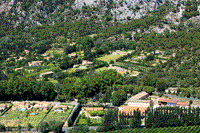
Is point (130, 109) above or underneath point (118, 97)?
underneath

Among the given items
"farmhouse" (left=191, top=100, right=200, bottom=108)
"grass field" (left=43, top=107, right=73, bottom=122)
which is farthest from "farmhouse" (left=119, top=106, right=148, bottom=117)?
"grass field" (left=43, top=107, right=73, bottom=122)

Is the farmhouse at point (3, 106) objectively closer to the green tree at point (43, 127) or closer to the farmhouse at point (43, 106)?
the farmhouse at point (43, 106)

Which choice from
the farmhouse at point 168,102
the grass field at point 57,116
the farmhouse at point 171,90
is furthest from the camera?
the farmhouse at point 171,90

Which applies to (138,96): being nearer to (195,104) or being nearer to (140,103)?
(140,103)

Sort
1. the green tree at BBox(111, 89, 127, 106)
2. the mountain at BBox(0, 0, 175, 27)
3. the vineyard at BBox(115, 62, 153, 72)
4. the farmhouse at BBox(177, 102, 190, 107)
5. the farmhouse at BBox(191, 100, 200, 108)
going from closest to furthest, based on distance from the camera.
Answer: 1. the farmhouse at BBox(191, 100, 200, 108)
2. the farmhouse at BBox(177, 102, 190, 107)
3. the green tree at BBox(111, 89, 127, 106)
4. the vineyard at BBox(115, 62, 153, 72)
5. the mountain at BBox(0, 0, 175, 27)

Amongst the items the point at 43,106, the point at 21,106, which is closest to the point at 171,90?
the point at 43,106

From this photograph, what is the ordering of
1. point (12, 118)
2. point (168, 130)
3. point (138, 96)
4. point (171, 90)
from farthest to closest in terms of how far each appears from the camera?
point (171, 90), point (138, 96), point (12, 118), point (168, 130)

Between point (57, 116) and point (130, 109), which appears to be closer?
point (130, 109)

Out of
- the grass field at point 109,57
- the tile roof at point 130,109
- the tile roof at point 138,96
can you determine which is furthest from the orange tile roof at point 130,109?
the grass field at point 109,57

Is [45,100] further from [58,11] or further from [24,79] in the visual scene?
[58,11]

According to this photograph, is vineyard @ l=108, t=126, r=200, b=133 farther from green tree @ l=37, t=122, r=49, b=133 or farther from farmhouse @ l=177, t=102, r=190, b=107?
green tree @ l=37, t=122, r=49, b=133

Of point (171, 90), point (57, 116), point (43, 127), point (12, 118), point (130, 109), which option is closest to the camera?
point (43, 127)

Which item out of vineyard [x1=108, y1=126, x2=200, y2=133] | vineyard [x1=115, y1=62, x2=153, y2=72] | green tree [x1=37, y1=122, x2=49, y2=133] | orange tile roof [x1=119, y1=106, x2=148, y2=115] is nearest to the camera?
vineyard [x1=108, y1=126, x2=200, y2=133]
